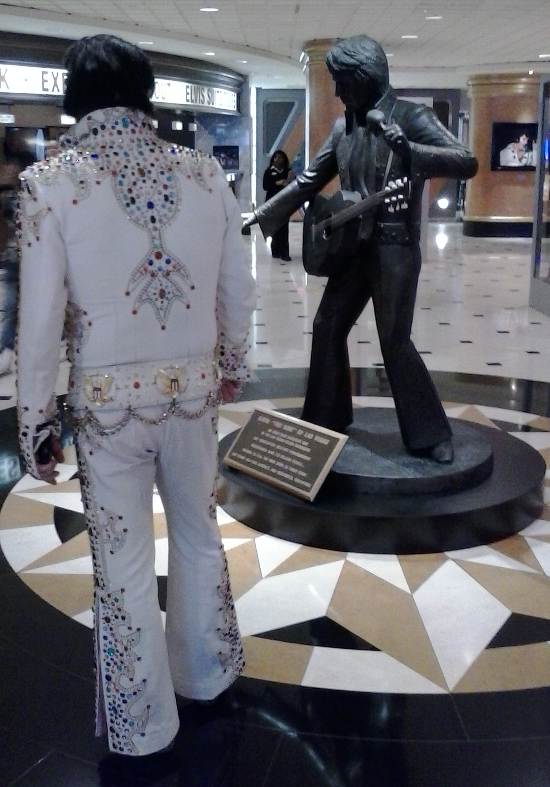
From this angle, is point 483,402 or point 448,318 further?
point 448,318

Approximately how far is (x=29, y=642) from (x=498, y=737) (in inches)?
57.0

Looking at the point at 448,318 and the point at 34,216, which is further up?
the point at 34,216

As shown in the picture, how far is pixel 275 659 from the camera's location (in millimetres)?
2674

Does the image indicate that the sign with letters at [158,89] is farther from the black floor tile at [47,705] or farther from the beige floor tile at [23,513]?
the black floor tile at [47,705]

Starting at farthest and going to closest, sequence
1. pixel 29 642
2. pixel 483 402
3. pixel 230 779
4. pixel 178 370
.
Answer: pixel 483 402 < pixel 29 642 < pixel 230 779 < pixel 178 370

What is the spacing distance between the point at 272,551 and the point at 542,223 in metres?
7.03

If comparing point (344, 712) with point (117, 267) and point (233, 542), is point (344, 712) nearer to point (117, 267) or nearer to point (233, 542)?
point (233, 542)

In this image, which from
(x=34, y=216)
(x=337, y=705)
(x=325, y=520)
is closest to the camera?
(x=34, y=216)

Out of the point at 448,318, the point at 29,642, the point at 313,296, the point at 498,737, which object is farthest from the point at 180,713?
the point at 313,296

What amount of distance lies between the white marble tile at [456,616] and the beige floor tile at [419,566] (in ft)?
0.07

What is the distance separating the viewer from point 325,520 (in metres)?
3.41

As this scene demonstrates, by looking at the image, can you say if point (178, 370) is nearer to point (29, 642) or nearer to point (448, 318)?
point (29, 642)

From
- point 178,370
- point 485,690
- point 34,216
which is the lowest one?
point 485,690

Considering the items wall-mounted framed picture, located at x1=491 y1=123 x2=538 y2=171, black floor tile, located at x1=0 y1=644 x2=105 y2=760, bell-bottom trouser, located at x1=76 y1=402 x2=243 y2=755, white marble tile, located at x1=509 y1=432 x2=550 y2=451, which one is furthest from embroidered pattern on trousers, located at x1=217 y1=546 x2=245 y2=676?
wall-mounted framed picture, located at x1=491 y1=123 x2=538 y2=171
